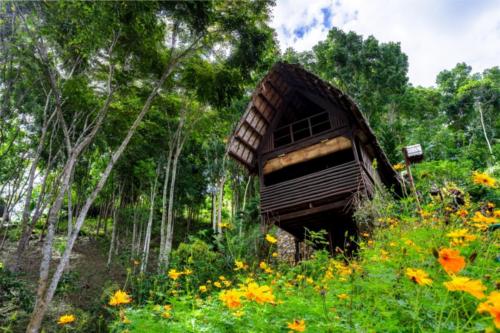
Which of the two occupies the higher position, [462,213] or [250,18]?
[250,18]

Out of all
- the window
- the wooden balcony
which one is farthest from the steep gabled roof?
the wooden balcony

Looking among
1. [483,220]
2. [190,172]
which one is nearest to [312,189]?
[483,220]

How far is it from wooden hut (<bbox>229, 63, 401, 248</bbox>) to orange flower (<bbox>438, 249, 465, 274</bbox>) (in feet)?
20.5

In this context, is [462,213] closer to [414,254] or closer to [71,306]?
[414,254]

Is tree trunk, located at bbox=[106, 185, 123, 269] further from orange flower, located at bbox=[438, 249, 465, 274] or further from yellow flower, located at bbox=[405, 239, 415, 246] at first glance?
orange flower, located at bbox=[438, 249, 465, 274]

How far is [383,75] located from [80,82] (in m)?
13.6

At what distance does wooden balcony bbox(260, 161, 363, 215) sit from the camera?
25.9ft

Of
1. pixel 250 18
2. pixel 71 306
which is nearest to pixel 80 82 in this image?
pixel 250 18

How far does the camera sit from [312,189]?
8336mm

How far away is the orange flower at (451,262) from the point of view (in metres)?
1.13

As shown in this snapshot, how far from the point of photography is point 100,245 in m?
17.3

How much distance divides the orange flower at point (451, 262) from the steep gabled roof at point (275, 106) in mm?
7315

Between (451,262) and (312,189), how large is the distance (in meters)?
7.23

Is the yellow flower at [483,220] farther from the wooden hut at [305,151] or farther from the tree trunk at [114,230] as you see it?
the tree trunk at [114,230]
